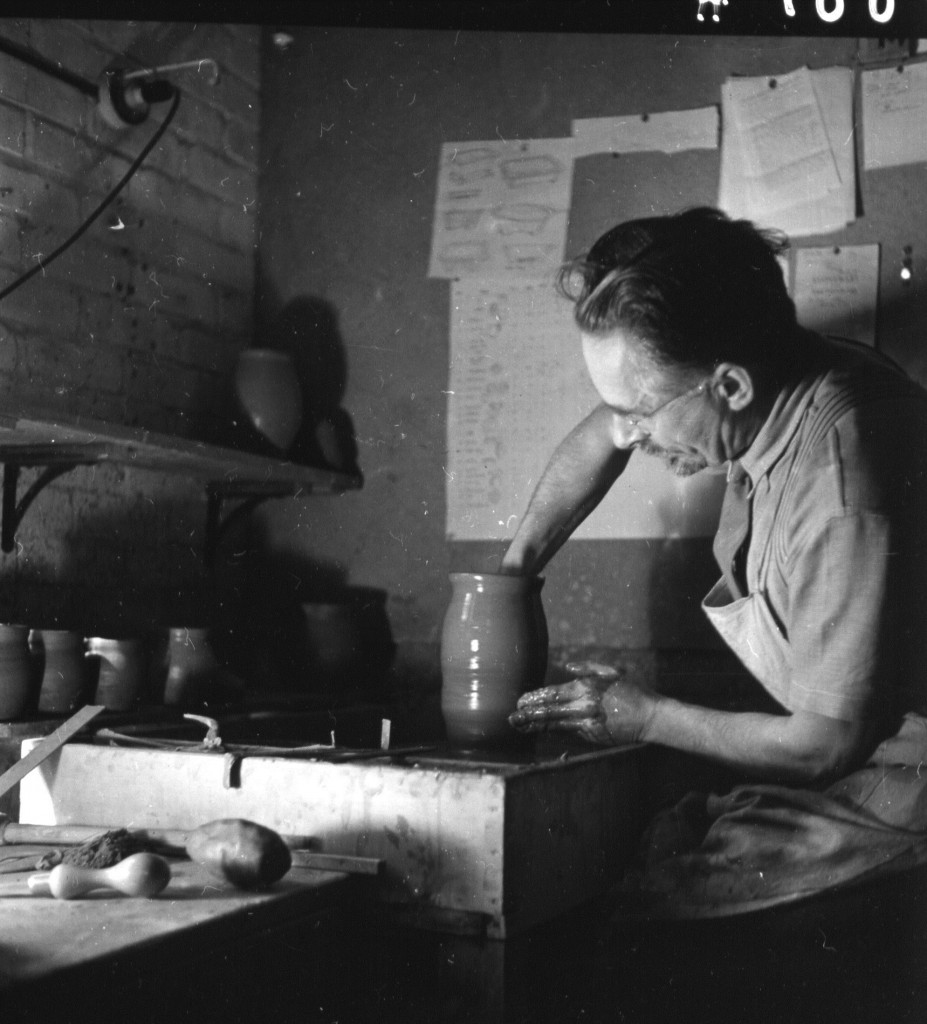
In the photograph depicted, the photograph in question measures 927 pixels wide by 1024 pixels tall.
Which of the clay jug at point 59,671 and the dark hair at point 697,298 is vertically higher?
the dark hair at point 697,298

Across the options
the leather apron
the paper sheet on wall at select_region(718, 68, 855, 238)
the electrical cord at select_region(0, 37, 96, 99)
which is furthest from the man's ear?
the electrical cord at select_region(0, 37, 96, 99)

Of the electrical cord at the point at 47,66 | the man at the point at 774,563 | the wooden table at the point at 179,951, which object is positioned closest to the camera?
the wooden table at the point at 179,951

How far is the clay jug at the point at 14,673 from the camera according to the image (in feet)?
5.33

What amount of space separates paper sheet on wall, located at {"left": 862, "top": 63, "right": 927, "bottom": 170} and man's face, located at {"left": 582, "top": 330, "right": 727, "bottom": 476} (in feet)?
2.70

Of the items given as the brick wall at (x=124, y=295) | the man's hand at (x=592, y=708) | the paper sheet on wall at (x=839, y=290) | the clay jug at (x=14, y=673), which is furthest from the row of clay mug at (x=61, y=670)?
the paper sheet on wall at (x=839, y=290)

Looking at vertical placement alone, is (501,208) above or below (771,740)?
above

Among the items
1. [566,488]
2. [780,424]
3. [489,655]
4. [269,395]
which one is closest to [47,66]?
[269,395]

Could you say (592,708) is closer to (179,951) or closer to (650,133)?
(179,951)

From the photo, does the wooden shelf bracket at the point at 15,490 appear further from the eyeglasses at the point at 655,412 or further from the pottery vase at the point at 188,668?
the eyeglasses at the point at 655,412

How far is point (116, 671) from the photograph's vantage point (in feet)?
5.98

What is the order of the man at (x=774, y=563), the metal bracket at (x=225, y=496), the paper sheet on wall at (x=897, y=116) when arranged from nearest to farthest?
the man at (x=774, y=563)
the paper sheet on wall at (x=897, y=116)
the metal bracket at (x=225, y=496)

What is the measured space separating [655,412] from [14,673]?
3.43 feet

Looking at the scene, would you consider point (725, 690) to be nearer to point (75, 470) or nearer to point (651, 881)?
point (651, 881)

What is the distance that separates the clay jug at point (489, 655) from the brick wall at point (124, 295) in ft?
2.79
